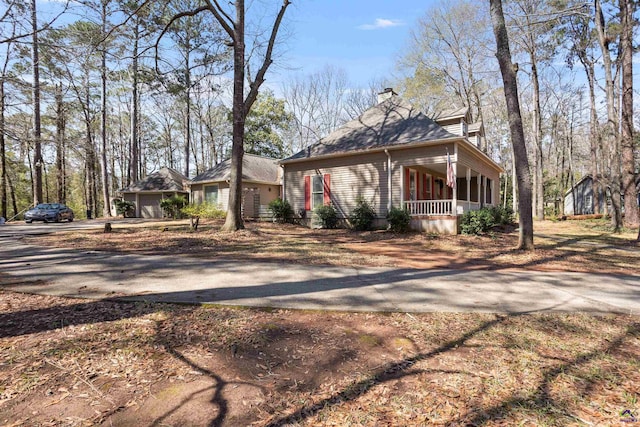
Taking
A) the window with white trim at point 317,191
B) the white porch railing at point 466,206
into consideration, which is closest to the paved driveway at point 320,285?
the white porch railing at point 466,206

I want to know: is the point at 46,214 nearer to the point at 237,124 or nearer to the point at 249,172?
the point at 249,172

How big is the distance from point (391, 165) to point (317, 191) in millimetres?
3964

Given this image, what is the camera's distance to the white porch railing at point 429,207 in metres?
12.3

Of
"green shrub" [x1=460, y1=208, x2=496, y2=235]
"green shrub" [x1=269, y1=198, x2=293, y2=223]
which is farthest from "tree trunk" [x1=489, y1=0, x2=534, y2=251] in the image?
"green shrub" [x1=269, y1=198, x2=293, y2=223]

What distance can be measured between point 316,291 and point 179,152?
142 ft

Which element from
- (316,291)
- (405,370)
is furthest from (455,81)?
(405,370)

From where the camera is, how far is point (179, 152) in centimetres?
4225

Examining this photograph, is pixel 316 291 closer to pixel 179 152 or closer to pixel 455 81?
pixel 455 81

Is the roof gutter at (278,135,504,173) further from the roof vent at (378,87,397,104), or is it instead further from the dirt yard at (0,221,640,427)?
the dirt yard at (0,221,640,427)

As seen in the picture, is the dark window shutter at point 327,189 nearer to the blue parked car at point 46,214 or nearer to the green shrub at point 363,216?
the green shrub at point 363,216

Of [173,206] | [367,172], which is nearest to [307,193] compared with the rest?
[367,172]

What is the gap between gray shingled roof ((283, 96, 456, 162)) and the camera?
12867 millimetres

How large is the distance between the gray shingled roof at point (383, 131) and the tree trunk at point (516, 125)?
126 inches

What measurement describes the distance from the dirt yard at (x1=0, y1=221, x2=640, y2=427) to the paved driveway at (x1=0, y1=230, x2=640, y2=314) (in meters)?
0.35
